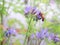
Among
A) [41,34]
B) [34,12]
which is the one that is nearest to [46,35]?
[41,34]

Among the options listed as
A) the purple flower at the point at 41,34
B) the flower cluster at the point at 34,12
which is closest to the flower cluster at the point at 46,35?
the purple flower at the point at 41,34

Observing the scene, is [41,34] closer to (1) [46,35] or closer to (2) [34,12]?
(1) [46,35]

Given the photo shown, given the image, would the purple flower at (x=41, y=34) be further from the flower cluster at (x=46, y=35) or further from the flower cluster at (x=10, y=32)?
the flower cluster at (x=10, y=32)

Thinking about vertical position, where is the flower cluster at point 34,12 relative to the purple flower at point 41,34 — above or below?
above

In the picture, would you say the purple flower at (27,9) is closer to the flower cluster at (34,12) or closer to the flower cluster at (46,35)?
the flower cluster at (34,12)

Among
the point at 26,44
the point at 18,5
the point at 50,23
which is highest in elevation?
the point at 18,5

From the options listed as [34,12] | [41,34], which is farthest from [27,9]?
[41,34]

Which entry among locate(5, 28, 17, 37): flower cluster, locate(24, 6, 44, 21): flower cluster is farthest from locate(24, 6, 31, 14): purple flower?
locate(5, 28, 17, 37): flower cluster

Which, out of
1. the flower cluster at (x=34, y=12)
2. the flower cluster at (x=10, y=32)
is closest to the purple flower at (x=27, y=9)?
the flower cluster at (x=34, y=12)

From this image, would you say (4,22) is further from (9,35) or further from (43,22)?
(43,22)

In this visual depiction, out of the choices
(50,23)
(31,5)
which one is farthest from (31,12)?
(50,23)

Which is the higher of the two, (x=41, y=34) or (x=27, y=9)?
(x=27, y=9)
